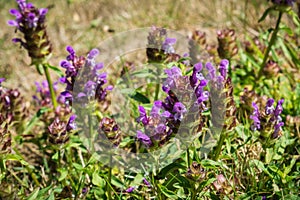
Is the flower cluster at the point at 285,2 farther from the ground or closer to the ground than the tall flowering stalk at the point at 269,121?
farther from the ground

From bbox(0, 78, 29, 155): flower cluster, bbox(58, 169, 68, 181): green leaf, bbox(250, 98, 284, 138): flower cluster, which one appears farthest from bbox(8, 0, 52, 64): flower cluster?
bbox(250, 98, 284, 138): flower cluster

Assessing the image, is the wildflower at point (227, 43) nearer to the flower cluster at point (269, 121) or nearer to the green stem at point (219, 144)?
the flower cluster at point (269, 121)

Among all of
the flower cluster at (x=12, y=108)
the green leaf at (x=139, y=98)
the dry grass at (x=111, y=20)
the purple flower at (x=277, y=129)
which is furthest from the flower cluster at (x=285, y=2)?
the flower cluster at (x=12, y=108)

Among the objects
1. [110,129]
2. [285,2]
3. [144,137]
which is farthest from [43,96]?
[285,2]

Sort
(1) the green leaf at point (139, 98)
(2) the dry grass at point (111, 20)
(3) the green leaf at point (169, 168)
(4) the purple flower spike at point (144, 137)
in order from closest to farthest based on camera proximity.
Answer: (4) the purple flower spike at point (144, 137)
(3) the green leaf at point (169, 168)
(1) the green leaf at point (139, 98)
(2) the dry grass at point (111, 20)

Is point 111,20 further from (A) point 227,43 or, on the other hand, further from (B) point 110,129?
(B) point 110,129

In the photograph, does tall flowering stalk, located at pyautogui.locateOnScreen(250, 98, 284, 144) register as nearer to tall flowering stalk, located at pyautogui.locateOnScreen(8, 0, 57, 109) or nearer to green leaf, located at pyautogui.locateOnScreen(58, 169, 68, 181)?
green leaf, located at pyautogui.locateOnScreen(58, 169, 68, 181)

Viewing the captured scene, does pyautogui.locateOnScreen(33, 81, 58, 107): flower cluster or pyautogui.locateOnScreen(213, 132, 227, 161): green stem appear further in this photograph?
pyautogui.locateOnScreen(33, 81, 58, 107): flower cluster
